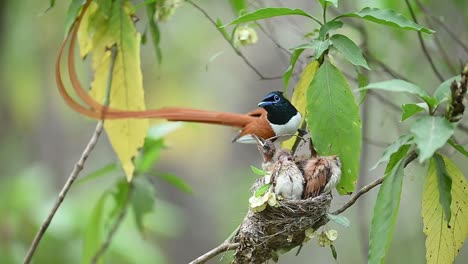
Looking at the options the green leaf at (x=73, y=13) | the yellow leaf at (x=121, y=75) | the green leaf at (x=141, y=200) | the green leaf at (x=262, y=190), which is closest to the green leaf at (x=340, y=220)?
the green leaf at (x=262, y=190)

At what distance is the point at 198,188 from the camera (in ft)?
32.1

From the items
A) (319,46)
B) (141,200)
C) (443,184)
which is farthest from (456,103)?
(141,200)

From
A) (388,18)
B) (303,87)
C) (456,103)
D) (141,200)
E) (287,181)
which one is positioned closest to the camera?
(456,103)

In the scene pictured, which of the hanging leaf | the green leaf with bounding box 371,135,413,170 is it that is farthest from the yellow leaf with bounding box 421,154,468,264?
the green leaf with bounding box 371,135,413,170

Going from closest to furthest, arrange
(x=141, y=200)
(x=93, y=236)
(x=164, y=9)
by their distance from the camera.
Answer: (x=164, y=9) < (x=93, y=236) < (x=141, y=200)

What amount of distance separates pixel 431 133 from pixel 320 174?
0.66 m

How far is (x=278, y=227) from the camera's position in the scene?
2545 millimetres

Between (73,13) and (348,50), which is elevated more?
(73,13)

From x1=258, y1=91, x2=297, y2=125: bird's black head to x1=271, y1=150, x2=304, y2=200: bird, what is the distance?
0.16m

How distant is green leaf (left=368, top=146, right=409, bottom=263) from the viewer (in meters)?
2.00

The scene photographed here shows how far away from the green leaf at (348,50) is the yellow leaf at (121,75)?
0.89 m

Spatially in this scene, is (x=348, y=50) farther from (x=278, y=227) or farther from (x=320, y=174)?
(x=278, y=227)

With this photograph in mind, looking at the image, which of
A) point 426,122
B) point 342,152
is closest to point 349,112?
point 342,152

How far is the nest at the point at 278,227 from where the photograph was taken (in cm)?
249
